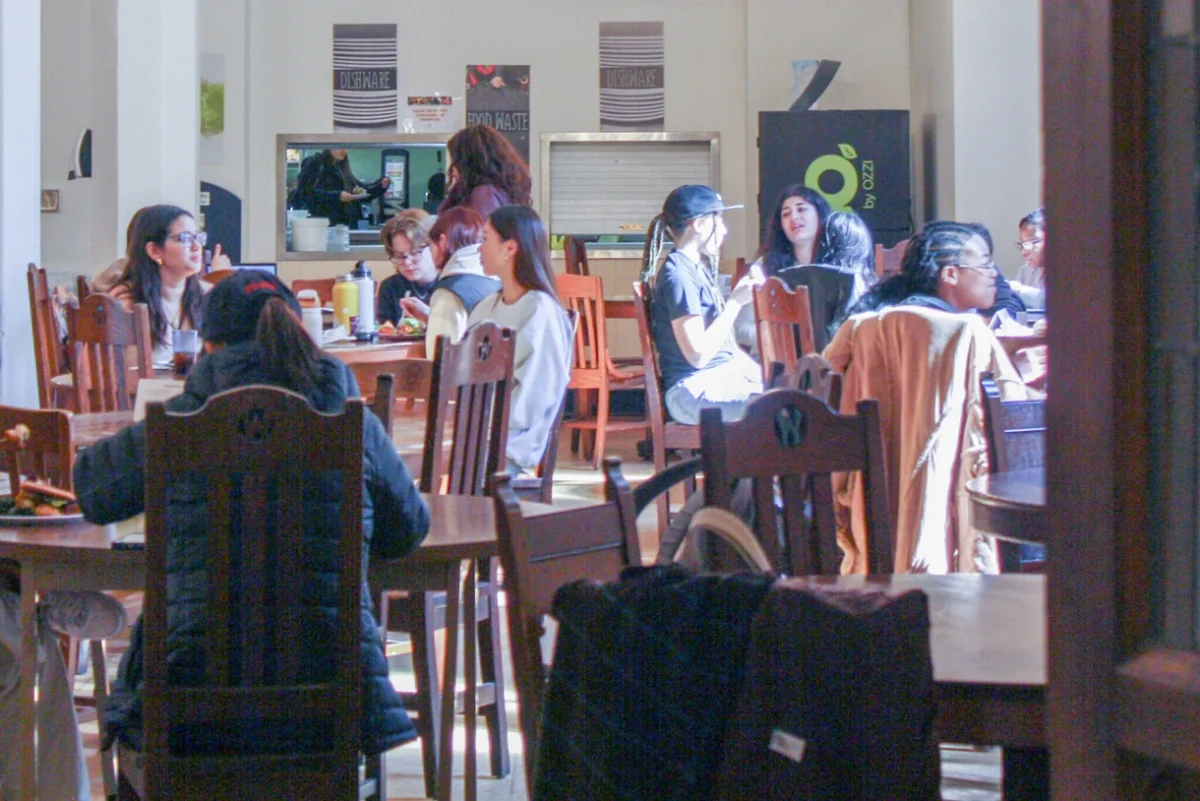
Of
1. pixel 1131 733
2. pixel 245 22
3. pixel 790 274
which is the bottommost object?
pixel 1131 733

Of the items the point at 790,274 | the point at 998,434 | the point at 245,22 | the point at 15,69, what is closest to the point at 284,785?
the point at 998,434

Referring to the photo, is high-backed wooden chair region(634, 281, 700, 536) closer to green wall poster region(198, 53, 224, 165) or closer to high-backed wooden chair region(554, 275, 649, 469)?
high-backed wooden chair region(554, 275, 649, 469)

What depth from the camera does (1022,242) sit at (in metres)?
7.21

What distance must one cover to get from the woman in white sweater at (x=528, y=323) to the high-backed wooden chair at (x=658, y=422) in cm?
99

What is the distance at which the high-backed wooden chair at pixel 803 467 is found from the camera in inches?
84.5

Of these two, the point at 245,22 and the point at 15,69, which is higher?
the point at 245,22

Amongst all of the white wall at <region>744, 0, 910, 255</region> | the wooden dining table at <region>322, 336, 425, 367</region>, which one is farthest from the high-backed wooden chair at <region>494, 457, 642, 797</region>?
the white wall at <region>744, 0, 910, 255</region>

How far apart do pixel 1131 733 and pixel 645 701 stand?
512mm

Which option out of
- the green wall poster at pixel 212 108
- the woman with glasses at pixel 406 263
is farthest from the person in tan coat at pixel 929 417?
the green wall poster at pixel 212 108

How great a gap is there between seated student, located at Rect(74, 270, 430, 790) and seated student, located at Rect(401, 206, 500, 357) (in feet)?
7.38

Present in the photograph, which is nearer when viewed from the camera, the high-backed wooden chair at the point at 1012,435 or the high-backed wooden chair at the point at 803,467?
the high-backed wooden chair at the point at 803,467

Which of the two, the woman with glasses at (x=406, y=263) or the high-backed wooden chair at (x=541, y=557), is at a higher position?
the woman with glasses at (x=406, y=263)

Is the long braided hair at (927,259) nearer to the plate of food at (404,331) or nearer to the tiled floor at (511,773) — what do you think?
the tiled floor at (511,773)

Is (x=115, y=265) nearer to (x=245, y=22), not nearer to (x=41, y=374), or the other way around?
(x=41, y=374)
